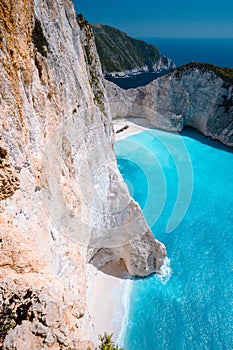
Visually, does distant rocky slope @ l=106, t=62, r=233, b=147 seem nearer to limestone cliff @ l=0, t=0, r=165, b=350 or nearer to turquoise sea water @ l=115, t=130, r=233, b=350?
turquoise sea water @ l=115, t=130, r=233, b=350

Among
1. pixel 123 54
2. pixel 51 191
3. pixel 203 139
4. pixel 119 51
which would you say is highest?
pixel 119 51

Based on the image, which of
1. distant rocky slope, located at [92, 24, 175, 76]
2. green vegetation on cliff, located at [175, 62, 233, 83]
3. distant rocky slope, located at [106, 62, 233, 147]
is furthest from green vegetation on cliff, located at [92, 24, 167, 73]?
green vegetation on cliff, located at [175, 62, 233, 83]

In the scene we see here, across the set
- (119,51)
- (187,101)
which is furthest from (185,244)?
(119,51)

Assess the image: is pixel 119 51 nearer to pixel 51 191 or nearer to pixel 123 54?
pixel 123 54

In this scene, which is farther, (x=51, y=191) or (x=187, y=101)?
(x=187, y=101)

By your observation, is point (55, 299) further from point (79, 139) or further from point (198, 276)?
point (198, 276)
